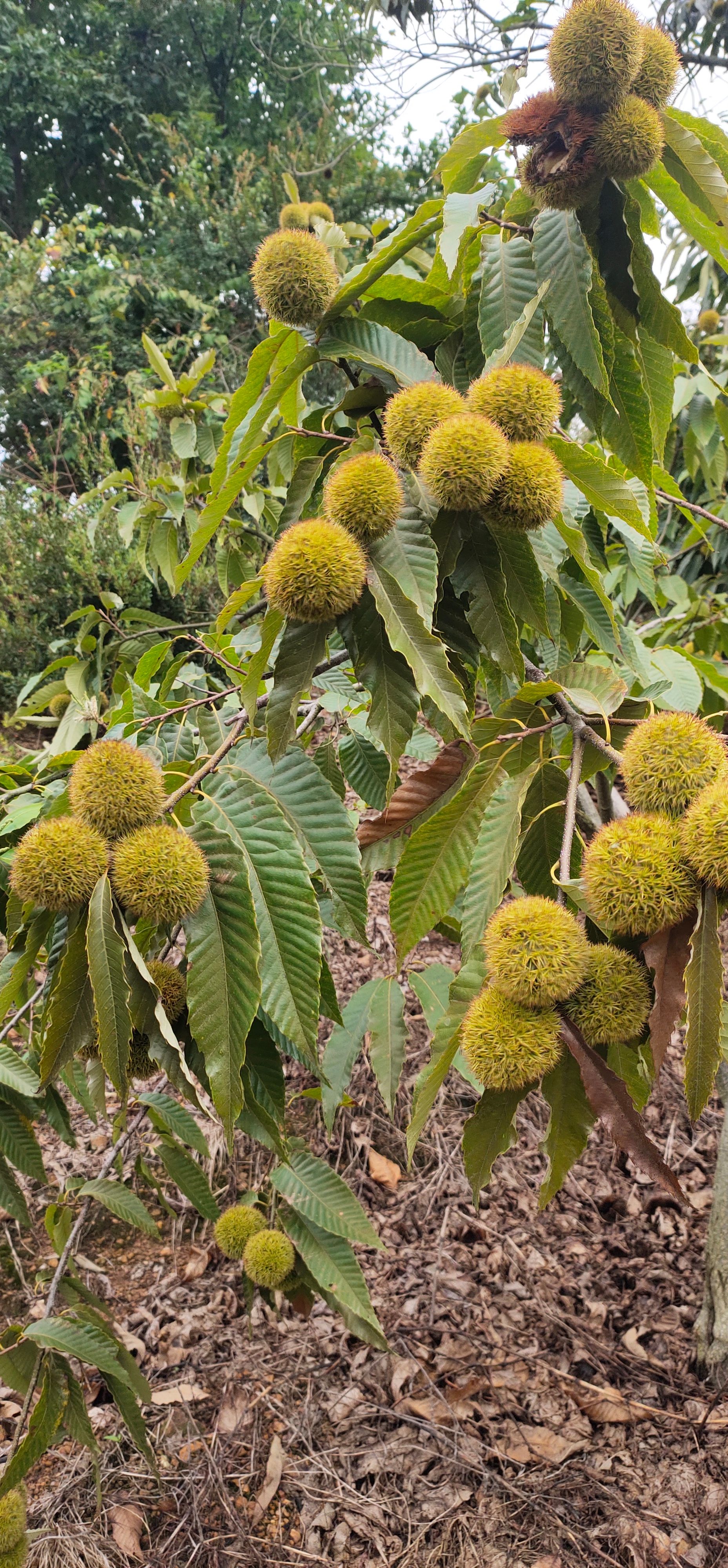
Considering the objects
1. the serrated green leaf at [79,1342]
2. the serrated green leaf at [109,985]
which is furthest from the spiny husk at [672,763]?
the serrated green leaf at [79,1342]

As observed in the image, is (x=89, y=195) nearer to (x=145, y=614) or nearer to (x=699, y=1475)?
(x=145, y=614)

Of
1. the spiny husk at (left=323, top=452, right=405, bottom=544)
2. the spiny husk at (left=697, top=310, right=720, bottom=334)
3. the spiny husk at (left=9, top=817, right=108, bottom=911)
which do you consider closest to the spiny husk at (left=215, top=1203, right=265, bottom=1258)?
the spiny husk at (left=9, top=817, right=108, bottom=911)

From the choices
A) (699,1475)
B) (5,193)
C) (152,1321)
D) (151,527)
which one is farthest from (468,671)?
(5,193)

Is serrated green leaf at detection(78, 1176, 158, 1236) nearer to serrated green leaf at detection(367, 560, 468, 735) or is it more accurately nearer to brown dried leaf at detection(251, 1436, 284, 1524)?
brown dried leaf at detection(251, 1436, 284, 1524)

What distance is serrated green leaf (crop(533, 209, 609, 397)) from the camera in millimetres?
904

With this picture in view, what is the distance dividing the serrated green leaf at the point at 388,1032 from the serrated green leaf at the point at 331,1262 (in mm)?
285

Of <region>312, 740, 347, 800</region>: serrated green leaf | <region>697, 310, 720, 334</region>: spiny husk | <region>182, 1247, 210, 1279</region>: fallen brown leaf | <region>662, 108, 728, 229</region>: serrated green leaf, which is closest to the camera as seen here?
<region>662, 108, 728, 229</region>: serrated green leaf

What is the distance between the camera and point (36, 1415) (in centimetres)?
122

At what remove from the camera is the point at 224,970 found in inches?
30.9

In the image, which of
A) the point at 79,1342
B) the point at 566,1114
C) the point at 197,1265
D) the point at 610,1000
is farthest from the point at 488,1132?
the point at 197,1265

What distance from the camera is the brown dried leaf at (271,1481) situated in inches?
67.7

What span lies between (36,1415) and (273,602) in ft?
3.98

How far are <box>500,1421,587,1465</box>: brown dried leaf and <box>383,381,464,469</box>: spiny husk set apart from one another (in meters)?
1.95

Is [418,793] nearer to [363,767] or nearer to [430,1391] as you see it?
[363,767]
